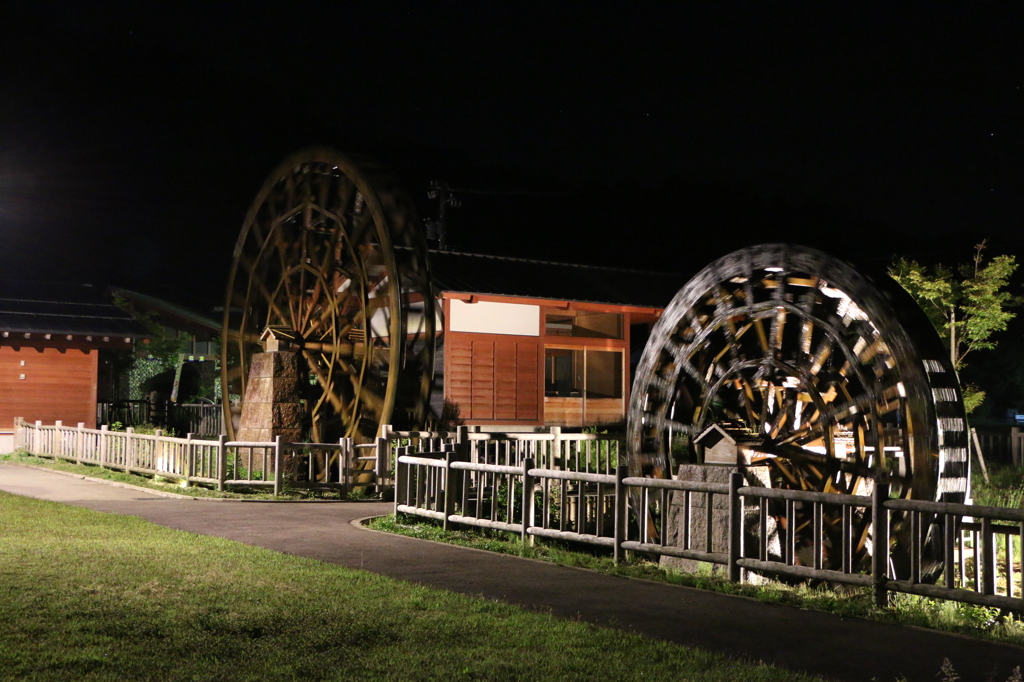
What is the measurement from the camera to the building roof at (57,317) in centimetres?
2928

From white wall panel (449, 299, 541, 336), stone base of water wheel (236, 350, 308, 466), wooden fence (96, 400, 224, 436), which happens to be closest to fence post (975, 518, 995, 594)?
stone base of water wheel (236, 350, 308, 466)

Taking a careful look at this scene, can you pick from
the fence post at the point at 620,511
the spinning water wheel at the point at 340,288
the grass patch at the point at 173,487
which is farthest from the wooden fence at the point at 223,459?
the fence post at the point at 620,511

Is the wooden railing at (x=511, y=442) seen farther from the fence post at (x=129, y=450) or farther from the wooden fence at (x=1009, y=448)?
the wooden fence at (x=1009, y=448)

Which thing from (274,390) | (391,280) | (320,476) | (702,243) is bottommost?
(320,476)

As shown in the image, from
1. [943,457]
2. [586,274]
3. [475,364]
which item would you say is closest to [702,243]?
[586,274]

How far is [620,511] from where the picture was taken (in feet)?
33.4

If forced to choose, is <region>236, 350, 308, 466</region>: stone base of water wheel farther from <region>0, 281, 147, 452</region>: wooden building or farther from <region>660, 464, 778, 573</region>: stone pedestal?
<region>0, 281, 147, 452</region>: wooden building

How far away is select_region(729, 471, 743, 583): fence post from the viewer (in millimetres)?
8977

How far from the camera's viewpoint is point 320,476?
19.8 meters

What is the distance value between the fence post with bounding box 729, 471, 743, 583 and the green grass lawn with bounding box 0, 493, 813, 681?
2390mm

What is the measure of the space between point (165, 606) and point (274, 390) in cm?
1298

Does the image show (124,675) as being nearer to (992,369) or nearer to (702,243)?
(992,369)

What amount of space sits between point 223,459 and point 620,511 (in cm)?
901

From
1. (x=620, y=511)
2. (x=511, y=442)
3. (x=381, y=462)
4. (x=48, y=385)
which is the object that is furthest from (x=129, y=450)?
(x=620, y=511)
